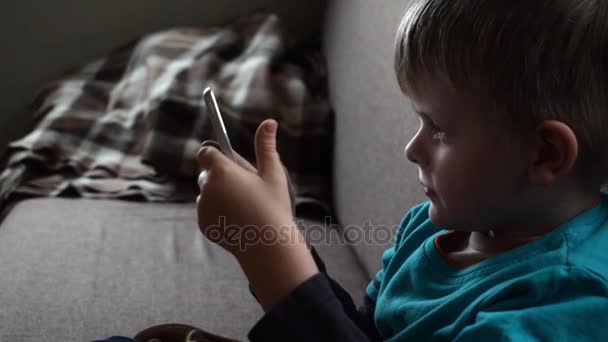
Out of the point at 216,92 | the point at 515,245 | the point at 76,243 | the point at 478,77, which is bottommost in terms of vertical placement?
the point at 76,243

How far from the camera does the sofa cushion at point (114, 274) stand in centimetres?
97

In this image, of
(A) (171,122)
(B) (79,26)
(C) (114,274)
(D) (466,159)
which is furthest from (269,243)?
(B) (79,26)

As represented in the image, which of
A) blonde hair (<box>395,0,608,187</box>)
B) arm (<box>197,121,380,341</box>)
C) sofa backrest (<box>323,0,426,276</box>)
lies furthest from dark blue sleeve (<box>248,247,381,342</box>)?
sofa backrest (<box>323,0,426,276</box>)

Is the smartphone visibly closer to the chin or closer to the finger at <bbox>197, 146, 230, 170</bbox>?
the finger at <bbox>197, 146, 230, 170</bbox>

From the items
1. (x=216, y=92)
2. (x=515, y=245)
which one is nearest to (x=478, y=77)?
(x=515, y=245)

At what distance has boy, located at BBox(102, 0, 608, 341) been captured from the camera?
511 millimetres

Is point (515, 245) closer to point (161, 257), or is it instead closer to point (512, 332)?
point (512, 332)

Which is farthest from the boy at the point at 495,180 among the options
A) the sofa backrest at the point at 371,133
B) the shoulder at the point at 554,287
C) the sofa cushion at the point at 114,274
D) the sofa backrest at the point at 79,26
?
the sofa backrest at the point at 79,26

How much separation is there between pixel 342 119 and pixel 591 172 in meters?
A: 0.90

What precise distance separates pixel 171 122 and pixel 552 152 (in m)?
1.21

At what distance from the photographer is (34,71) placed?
2.09 metres

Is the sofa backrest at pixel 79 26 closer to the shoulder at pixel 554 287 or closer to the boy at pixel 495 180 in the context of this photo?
the boy at pixel 495 180

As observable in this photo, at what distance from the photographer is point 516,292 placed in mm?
532

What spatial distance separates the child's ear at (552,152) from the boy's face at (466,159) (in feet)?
0.04
